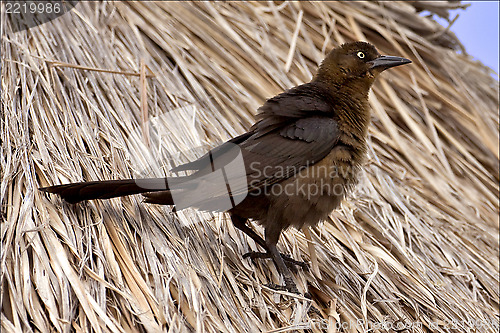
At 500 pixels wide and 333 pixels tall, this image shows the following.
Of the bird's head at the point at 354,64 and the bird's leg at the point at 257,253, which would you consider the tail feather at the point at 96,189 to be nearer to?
the bird's leg at the point at 257,253

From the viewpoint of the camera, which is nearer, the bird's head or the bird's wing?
the bird's wing

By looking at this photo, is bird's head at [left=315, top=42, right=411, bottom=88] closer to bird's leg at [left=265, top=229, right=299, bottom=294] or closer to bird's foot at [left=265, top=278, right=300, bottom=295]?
bird's leg at [left=265, top=229, right=299, bottom=294]

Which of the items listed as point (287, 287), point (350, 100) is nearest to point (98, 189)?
point (287, 287)

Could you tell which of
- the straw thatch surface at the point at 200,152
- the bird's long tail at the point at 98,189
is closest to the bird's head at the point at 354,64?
the straw thatch surface at the point at 200,152

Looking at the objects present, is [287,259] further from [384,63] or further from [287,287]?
[384,63]

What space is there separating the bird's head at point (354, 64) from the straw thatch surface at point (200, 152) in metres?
0.61

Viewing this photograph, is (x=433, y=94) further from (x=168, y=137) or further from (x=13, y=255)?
(x=13, y=255)

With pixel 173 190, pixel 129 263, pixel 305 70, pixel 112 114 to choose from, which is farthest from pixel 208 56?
pixel 129 263

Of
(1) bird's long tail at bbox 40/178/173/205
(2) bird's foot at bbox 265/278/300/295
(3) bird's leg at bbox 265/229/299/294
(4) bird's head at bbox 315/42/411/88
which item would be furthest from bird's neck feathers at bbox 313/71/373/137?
(1) bird's long tail at bbox 40/178/173/205

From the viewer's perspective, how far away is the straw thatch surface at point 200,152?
1854 mm

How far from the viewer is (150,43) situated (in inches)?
129

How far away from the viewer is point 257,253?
2.28 metres

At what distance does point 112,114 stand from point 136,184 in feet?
2.48

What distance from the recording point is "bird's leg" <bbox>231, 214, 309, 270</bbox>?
2.28 meters
